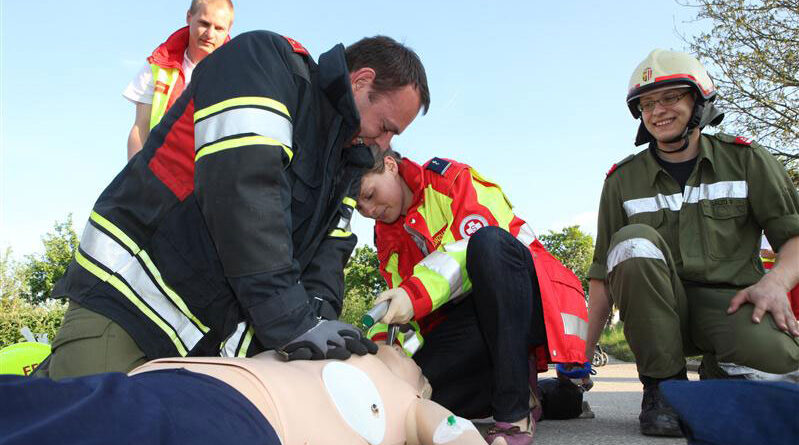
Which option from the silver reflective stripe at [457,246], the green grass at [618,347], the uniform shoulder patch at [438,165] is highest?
the uniform shoulder patch at [438,165]

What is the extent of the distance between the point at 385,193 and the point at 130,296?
1428mm

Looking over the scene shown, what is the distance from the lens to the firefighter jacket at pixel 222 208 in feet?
6.34

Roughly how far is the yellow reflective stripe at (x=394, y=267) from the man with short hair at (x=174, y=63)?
1.41m

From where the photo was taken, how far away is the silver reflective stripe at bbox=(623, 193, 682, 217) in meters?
3.26

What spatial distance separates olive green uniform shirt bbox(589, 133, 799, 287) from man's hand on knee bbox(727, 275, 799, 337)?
0.64 ft

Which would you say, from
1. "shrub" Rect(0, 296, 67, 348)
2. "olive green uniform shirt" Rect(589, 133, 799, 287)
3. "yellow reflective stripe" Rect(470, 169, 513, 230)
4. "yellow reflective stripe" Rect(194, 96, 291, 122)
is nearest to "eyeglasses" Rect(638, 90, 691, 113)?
"olive green uniform shirt" Rect(589, 133, 799, 287)

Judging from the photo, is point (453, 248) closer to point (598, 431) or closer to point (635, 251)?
point (635, 251)

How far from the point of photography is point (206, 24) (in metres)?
3.70

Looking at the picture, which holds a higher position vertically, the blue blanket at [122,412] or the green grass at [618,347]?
the blue blanket at [122,412]

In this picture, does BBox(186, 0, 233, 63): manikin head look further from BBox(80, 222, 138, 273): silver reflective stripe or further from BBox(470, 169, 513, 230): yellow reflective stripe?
BBox(80, 222, 138, 273): silver reflective stripe

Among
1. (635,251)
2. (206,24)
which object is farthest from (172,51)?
(635,251)

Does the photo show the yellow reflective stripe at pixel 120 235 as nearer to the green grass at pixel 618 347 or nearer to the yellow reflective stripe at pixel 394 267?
the yellow reflective stripe at pixel 394 267

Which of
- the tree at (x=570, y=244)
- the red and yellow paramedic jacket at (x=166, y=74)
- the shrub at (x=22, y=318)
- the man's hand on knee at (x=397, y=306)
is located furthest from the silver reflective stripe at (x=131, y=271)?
the tree at (x=570, y=244)

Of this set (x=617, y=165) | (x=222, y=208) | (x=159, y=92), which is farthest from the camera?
(x=159, y=92)
